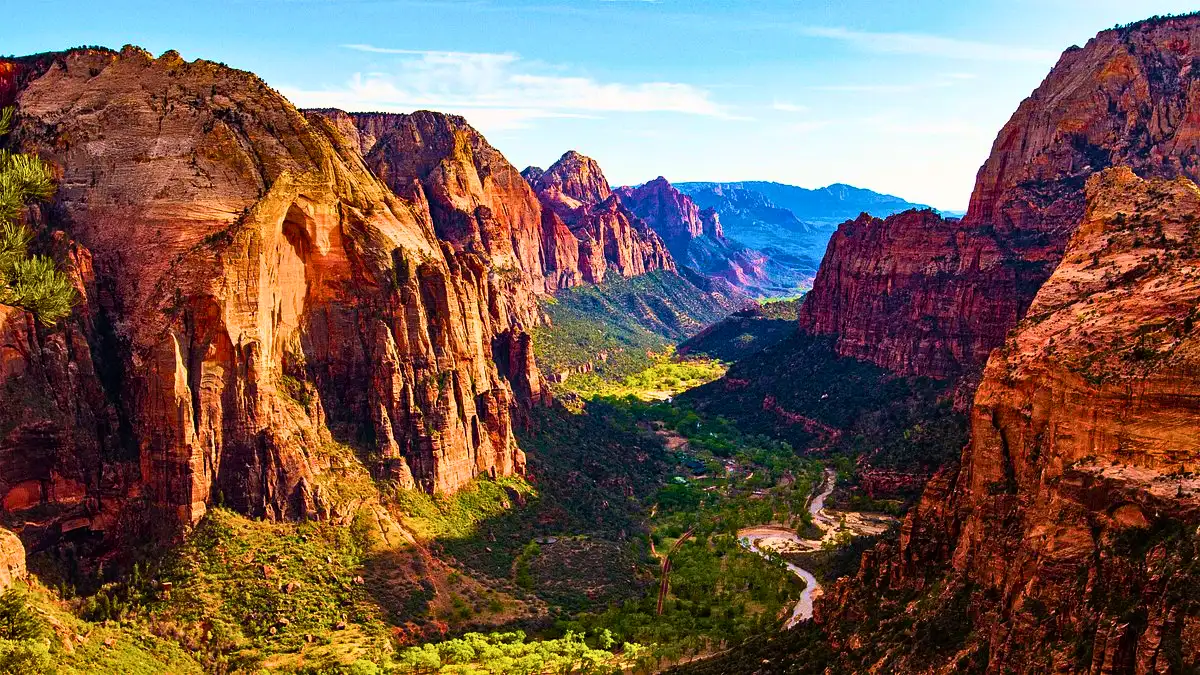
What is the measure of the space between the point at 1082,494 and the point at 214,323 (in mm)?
57734

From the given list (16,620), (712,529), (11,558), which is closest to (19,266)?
(16,620)

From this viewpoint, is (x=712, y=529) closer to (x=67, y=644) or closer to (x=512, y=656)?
(x=512, y=656)

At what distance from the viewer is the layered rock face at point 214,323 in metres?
68.6

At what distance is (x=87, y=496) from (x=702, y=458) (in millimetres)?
89991

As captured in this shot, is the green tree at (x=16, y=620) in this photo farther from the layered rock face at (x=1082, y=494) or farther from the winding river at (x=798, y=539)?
the winding river at (x=798, y=539)

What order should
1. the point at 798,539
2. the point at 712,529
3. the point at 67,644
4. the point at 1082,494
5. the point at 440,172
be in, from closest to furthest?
the point at 1082,494 < the point at 67,644 < the point at 798,539 < the point at 712,529 < the point at 440,172

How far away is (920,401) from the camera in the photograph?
133 meters

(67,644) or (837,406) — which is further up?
(67,644)

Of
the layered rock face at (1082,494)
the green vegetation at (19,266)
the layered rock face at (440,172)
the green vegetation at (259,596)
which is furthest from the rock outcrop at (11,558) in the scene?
the layered rock face at (440,172)

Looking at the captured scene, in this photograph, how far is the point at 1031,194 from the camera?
443 feet

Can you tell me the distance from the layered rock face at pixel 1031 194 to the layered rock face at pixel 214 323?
232ft

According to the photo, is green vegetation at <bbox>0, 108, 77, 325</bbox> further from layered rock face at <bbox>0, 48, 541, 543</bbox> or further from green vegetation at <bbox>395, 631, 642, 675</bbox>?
green vegetation at <bbox>395, 631, 642, 675</bbox>

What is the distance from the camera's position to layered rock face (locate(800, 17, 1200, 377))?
415ft

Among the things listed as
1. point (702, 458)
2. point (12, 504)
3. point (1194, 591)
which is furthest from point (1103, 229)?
point (702, 458)
